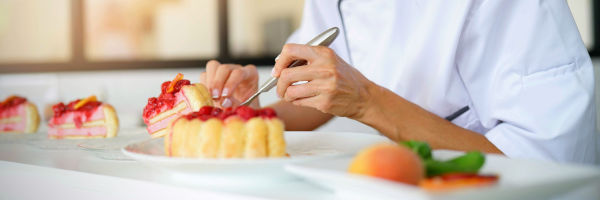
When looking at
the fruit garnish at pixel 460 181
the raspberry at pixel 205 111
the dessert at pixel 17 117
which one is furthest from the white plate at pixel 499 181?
the dessert at pixel 17 117

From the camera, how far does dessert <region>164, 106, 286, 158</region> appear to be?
66cm

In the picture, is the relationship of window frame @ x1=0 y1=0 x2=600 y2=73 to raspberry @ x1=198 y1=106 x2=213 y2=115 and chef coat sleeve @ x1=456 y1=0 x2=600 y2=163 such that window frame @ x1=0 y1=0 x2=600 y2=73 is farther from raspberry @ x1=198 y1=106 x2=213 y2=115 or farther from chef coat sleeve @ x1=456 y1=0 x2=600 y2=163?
raspberry @ x1=198 y1=106 x2=213 y2=115

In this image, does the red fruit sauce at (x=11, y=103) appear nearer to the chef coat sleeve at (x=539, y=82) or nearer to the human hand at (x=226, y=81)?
the human hand at (x=226, y=81)

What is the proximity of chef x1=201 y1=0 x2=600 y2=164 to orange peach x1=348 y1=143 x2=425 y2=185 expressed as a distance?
41 centimetres

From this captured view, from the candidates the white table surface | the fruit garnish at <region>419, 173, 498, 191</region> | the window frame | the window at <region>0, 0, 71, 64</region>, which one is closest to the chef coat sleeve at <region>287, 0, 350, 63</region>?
the white table surface

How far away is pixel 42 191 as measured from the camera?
0.84m

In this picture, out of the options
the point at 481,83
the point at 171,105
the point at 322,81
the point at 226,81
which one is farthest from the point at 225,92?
the point at 481,83

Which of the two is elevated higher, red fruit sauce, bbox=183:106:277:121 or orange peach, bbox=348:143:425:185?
orange peach, bbox=348:143:425:185

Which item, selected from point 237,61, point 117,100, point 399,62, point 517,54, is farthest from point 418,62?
point 117,100


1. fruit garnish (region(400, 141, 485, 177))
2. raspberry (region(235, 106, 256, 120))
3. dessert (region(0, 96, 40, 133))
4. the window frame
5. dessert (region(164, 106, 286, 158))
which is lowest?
the window frame

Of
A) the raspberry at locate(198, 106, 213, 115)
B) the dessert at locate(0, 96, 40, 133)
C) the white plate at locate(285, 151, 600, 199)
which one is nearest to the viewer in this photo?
the white plate at locate(285, 151, 600, 199)

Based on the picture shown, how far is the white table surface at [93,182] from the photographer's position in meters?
0.60

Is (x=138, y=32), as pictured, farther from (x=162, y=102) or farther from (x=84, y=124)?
(x=162, y=102)

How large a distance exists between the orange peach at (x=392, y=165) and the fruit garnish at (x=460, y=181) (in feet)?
0.06
